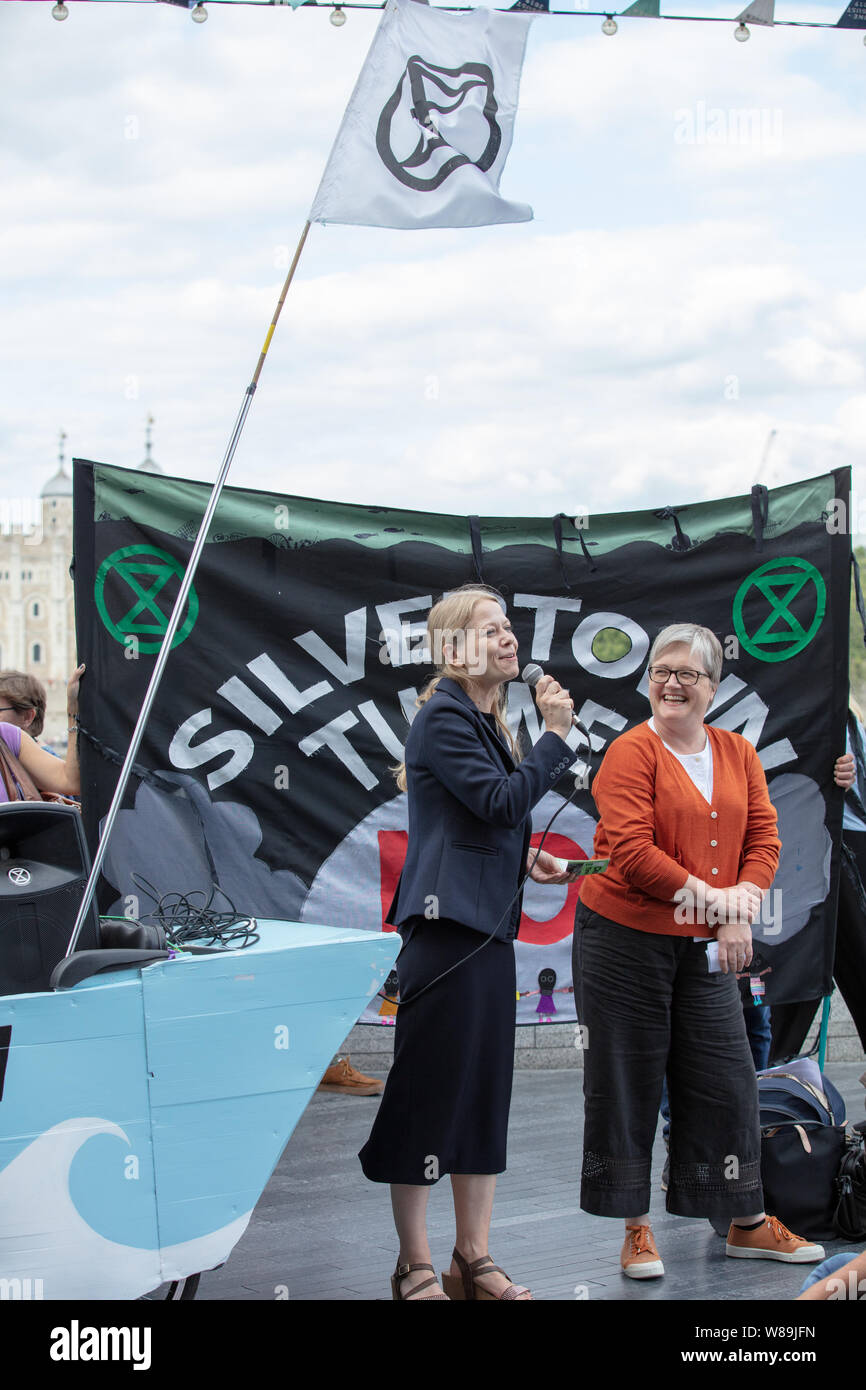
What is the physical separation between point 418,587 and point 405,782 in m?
1.98

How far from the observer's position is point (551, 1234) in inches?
173

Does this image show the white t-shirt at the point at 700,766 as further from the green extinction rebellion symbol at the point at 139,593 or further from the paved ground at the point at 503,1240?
the green extinction rebellion symbol at the point at 139,593

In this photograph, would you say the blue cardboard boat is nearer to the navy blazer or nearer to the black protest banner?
the navy blazer

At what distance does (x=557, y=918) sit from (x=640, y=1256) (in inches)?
77.2

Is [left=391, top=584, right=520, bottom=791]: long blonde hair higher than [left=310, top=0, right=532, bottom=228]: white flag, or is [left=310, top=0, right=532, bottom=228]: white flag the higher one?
[left=310, top=0, right=532, bottom=228]: white flag

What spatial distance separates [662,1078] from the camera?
4047 millimetres

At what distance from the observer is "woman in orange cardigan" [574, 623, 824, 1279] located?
3.96 meters

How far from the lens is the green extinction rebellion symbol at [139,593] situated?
5.29 m

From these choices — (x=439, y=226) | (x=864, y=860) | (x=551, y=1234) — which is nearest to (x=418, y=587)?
(x=439, y=226)

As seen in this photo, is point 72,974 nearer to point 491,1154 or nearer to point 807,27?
point 491,1154

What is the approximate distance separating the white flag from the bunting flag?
1.30 meters

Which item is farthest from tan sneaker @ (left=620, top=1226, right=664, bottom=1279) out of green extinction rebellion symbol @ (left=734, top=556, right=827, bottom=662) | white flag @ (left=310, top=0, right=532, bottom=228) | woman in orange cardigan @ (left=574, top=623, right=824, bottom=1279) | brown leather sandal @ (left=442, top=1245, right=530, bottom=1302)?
white flag @ (left=310, top=0, right=532, bottom=228)

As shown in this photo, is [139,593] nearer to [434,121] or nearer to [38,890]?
[434,121]

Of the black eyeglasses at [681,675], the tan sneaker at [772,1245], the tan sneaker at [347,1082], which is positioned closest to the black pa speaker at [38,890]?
the black eyeglasses at [681,675]
